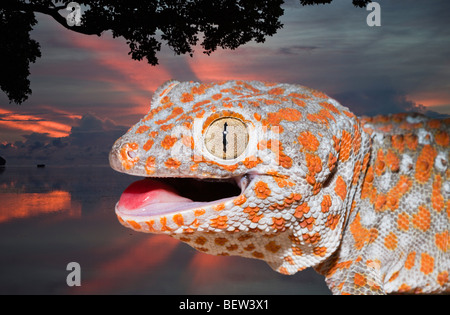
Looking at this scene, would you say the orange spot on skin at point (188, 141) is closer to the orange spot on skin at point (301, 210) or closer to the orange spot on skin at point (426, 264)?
the orange spot on skin at point (301, 210)

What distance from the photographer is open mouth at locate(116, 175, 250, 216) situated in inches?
89.4

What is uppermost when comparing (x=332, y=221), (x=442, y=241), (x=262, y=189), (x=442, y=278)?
(x=262, y=189)

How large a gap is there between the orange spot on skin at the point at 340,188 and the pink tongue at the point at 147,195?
837mm

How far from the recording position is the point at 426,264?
2.89 metres

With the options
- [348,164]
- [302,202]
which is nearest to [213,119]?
[302,202]

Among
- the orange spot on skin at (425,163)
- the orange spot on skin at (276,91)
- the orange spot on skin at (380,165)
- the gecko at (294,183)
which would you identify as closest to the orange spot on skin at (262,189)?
the gecko at (294,183)

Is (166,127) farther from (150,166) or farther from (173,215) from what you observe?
(173,215)

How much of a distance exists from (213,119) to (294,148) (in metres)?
0.44

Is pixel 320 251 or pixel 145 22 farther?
pixel 145 22

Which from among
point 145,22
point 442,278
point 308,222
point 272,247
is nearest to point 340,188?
point 308,222

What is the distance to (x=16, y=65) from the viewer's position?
31.5 ft

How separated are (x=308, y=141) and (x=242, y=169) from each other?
14.9 inches

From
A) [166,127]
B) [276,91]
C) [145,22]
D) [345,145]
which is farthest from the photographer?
[145,22]

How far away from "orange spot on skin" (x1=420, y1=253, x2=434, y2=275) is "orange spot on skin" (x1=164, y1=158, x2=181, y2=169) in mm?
1789
